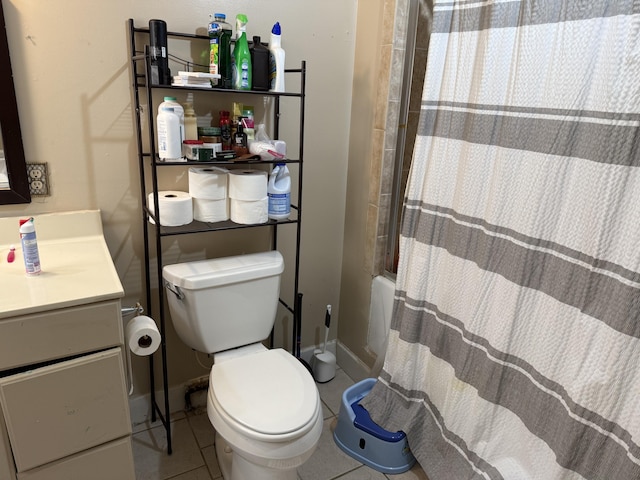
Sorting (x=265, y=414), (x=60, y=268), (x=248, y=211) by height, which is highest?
(x=248, y=211)

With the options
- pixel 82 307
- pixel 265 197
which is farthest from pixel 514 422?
pixel 82 307

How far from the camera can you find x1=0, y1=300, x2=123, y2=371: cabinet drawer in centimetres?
108

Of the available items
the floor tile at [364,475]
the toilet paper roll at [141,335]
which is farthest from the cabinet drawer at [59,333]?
the floor tile at [364,475]

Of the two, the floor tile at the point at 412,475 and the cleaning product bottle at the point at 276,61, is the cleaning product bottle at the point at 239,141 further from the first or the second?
Result: the floor tile at the point at 412,475

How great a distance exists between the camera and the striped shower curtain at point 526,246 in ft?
3.51

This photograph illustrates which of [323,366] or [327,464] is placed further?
[323,366]

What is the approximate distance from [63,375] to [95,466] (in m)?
0.34

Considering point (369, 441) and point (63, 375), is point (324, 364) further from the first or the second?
point (63, 375)

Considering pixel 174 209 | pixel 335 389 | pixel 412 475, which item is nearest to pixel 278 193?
pixel 174 209

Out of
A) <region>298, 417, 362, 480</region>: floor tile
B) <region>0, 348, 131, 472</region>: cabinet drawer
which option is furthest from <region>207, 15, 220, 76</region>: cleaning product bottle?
<region>298, 417, 362, 480</region>: floor tile

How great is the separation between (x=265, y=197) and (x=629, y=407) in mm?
1252

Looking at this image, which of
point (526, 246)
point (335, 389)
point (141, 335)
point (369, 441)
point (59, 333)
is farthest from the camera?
point (335, 389)

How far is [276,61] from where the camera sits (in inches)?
62.4

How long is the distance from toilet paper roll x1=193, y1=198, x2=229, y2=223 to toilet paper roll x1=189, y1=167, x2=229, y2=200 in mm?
Result: 17
